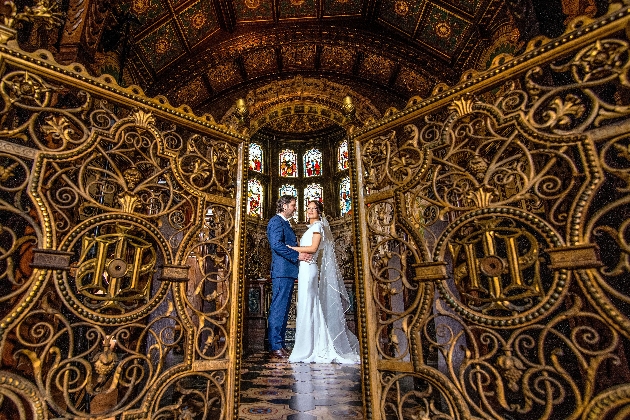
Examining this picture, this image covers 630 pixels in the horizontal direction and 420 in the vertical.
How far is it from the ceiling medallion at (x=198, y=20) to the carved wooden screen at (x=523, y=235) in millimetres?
6161

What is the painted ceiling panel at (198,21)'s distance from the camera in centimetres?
623

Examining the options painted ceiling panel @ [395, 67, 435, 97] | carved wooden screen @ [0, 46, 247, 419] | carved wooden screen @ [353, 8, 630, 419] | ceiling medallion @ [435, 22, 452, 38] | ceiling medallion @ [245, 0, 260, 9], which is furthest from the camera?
painted ceiling panel @ [395, 67, 435, 97]

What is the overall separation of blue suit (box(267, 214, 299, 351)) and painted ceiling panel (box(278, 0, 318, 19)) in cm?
489

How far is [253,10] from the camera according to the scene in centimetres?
665

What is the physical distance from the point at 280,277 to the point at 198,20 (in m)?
5.59

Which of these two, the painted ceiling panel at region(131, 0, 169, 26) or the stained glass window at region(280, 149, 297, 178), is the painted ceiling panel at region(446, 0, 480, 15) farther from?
the stained glass window at region(280, 149, 297, 178)

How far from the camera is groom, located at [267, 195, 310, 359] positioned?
4219mm

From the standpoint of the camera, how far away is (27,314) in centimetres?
134

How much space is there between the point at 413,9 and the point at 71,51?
231 inches

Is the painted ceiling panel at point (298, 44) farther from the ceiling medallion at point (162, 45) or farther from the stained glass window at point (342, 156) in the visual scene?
the stained glass window at point (342, 156)

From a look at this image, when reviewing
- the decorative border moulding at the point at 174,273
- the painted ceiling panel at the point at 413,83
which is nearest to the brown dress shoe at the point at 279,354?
the decorative border moulding at the point at 174,273

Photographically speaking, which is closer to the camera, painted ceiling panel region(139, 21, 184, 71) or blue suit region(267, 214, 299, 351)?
blue suit region(267, 214, 299, 351)

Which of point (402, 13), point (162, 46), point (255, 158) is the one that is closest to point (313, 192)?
point (255, 158)

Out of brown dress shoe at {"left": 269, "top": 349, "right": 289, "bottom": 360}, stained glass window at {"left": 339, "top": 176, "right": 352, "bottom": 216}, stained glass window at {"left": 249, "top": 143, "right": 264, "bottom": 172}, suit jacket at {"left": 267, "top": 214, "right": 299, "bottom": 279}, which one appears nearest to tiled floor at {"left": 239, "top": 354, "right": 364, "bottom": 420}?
brown dress shoe at {"left": 269, "top": 349, "right": 289, "bottom": 360}
